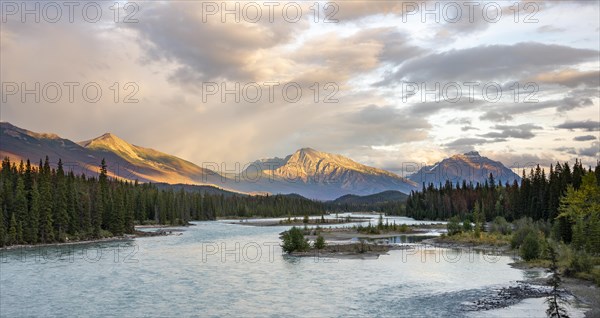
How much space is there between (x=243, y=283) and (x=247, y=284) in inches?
24.5

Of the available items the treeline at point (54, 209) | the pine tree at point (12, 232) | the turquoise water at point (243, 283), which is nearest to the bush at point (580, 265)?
the turquoise water at point (243, 283)

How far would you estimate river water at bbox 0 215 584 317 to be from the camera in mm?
36188

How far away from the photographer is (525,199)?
12469 cm

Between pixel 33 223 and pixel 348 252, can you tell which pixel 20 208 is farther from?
pixel 348 252

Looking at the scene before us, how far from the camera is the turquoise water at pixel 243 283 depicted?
3644cm

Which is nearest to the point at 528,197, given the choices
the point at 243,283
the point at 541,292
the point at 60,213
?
the point at 541,292

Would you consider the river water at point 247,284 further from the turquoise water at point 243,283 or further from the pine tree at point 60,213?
the pine tree at point 60,213

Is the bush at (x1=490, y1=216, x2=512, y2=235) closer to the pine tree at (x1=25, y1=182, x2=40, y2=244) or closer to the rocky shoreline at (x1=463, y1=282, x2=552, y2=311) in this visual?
the rocky shoreline at (x1=463, y1=282, x2=552, y2=311)

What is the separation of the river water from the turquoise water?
0.08 meters

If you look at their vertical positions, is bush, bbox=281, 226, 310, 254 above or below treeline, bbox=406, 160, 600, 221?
below

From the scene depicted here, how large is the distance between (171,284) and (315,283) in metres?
13.0

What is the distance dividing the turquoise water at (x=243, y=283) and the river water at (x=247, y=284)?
0.08 metres

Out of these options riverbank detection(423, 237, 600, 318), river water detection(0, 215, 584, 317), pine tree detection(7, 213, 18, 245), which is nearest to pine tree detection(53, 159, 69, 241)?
pine tree detection(7, 213, 18, 245)

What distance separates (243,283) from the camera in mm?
46938
